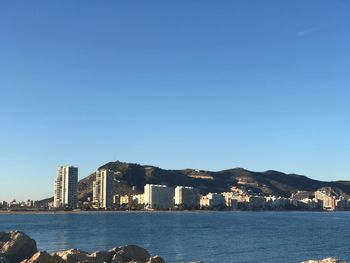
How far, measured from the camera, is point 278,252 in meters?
64.7

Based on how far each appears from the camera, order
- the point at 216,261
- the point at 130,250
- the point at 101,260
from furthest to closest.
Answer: the point at 216,261
the point at 130,250
the point at 101,260

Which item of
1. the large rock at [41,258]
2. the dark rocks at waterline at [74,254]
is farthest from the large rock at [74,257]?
the large rock at [41,258]

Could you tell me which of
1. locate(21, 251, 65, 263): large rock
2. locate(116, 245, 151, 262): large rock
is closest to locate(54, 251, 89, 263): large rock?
locate(116, 245, 151, 262): large rock

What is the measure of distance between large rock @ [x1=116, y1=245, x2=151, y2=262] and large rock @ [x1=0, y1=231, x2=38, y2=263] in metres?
4.90

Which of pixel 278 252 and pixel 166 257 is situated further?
pixel 278 252

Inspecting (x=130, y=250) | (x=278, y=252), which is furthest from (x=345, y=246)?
(x=130, y=250)

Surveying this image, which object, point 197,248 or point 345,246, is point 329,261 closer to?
point 197,248

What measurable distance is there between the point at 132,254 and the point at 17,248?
5924 mm

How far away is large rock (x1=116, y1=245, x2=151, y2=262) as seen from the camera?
28.2 meters

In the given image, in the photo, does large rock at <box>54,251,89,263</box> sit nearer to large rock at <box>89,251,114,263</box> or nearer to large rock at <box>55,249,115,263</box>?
large rock at <box>55,249,115,263</box>

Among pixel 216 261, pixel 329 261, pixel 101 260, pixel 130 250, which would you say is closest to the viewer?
pixel 329 261

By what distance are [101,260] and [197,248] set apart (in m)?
42.9

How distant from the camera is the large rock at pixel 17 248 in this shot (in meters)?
28.2

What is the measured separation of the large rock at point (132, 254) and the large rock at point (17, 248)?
4898mm
